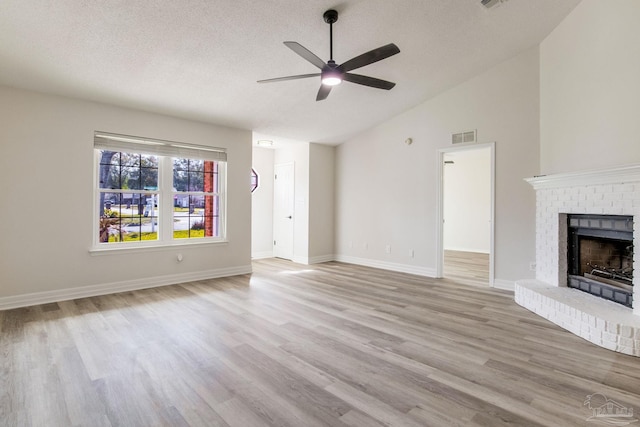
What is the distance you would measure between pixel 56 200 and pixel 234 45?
2.92 m

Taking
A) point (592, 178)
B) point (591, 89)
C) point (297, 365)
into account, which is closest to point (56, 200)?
point (297, 365)

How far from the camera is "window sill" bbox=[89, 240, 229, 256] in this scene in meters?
4.13

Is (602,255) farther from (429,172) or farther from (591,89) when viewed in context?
(429,172)

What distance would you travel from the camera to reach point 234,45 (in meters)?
3.24

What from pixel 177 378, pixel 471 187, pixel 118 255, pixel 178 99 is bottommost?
pixel 177 378

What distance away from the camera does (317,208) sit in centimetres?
670

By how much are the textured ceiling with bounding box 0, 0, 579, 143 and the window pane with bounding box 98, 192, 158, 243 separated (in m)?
1.30

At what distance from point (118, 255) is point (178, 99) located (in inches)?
90.5

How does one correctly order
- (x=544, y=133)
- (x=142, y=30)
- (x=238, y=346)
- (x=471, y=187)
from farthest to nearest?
(x=471, y=187) → (x=544, y=133) → (x=142, y=30) → (x=238, y=346)

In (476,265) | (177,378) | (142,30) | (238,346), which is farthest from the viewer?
(476,265)

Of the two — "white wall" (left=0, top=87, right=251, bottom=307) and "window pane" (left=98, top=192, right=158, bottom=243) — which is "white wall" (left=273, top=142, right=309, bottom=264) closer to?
"white wall" (left=0, top=87, right=251, bottom=307)

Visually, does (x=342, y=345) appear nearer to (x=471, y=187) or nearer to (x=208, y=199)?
(x=208, y=199)

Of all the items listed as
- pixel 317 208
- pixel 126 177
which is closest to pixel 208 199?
pixel 126 177

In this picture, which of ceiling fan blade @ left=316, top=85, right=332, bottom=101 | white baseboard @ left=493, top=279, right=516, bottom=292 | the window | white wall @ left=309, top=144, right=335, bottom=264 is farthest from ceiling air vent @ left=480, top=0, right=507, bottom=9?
the window
